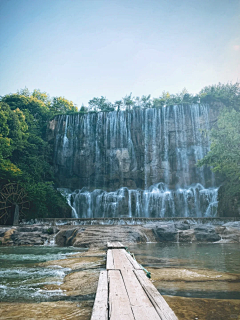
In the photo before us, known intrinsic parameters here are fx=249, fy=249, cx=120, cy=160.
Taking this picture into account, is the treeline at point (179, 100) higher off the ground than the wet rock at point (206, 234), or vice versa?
the treeline at point (179, 100)

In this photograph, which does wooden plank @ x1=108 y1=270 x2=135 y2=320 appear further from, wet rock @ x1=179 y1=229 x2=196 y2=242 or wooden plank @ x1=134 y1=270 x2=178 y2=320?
wet rock @ x1=179 y1=229 x2=196 y2=242

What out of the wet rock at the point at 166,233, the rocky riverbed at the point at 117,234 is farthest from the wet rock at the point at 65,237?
the wet rock at the point at 166,233

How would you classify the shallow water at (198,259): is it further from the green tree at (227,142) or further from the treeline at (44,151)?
the treeline at (44,151)

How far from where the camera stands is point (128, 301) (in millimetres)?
2182

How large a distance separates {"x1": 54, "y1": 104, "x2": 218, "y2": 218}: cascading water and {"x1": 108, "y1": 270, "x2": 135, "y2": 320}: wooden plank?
77.7 feet

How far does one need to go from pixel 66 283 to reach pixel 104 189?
25.3 meters

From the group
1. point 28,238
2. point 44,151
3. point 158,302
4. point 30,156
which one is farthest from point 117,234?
point 44,151

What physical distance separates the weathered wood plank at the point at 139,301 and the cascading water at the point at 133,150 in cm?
2370

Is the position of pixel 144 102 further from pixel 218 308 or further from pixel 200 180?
pixel 218 308

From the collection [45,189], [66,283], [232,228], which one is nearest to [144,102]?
[45,189]

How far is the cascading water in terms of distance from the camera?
1118 inches

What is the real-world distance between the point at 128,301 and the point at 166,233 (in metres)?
11.2

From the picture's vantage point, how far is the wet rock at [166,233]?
12.7 meters

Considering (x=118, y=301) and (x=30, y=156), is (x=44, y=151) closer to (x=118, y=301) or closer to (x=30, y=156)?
(x=30, y=156)
